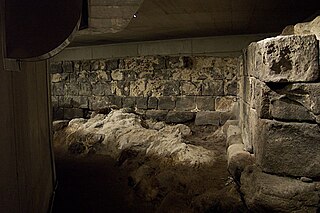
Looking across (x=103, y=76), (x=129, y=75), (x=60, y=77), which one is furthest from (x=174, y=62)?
(x=60, y=77)

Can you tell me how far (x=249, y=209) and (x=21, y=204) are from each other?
1.74 meters

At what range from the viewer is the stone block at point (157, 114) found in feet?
22.7

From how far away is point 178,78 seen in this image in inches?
271

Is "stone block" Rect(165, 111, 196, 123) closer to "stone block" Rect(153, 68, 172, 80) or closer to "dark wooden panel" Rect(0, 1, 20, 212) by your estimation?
"stone block" Rect(153, 68, 172, 80)

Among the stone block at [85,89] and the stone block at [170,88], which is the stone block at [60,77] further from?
the stone block at [170,88]

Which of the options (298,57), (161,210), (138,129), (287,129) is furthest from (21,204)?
(138,129)

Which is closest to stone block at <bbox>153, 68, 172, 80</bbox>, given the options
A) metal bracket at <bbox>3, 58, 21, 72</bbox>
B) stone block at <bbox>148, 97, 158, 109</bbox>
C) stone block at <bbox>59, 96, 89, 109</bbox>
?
stone block at <bbox>148, 97, 158, 109</bbox>

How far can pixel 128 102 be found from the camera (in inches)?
291

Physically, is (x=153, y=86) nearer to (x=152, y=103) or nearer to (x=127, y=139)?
(x=152, y=103)

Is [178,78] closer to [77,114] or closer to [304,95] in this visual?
[77,114]

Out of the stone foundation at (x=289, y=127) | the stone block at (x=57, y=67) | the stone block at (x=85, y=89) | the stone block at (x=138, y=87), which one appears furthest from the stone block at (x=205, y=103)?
the stone foundation at (x=289, y=127)

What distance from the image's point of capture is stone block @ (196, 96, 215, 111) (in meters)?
6.62

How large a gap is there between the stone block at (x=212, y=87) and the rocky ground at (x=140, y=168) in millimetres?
803

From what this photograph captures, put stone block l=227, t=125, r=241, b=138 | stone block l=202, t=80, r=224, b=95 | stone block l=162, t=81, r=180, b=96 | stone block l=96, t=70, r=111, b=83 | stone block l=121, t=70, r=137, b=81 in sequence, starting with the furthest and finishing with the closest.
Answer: stone block l=96, t=70, r=111, b=83 → stone block l=121, t=70, r=137, b=81 → stone block l=162, t=81, r=180, b=96 → stone block l=202, t=80, r=224, b=95 → stone block l=227, t=125, r=241, b=138
